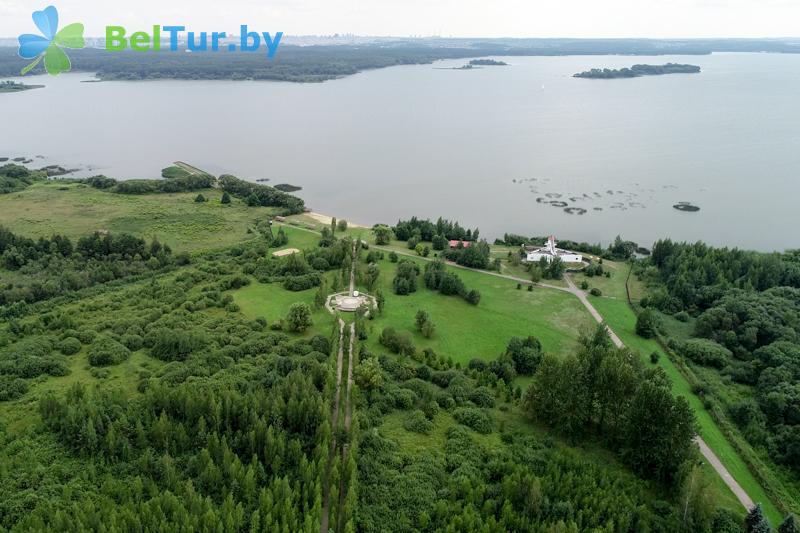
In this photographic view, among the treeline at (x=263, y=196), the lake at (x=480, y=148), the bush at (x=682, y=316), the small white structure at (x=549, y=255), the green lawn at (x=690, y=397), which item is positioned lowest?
the green lawn at (x=690, y=397)

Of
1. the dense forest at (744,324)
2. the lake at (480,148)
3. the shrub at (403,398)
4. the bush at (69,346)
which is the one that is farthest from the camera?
the lake at (480,148)

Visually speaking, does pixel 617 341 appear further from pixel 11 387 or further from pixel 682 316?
pixel 11 387

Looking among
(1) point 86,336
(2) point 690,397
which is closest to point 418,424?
(2) point 690,397

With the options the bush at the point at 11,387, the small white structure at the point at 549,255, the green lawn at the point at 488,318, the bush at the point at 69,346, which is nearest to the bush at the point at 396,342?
the green lawn at the point at 488,318

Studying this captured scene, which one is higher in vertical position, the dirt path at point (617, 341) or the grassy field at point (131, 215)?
the grassy field at point (131, 215)

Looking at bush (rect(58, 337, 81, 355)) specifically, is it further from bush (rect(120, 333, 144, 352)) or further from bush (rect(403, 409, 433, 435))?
bush (rect(403, 409, 433, 435))

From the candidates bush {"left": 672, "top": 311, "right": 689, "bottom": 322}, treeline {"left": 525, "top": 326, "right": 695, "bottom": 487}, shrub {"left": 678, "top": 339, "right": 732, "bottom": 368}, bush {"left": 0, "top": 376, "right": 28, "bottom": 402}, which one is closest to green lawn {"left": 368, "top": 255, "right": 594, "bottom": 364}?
shrub {"left": 678, "top": 339, "right": 732, "bottom": 368}

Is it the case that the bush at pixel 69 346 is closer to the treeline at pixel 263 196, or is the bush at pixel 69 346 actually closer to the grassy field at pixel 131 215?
the grassy field at pixel 131 215
